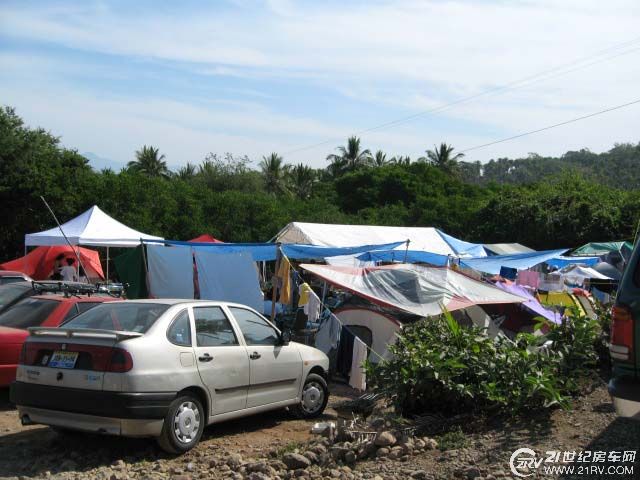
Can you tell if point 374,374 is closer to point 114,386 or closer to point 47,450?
point 114,386

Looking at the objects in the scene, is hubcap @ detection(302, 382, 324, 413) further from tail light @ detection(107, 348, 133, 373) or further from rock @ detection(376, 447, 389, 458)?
tail light @ detection(107, 348, 133, 373)

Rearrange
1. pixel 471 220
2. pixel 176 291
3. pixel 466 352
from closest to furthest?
pixel 466 352 < pixel 176 291 < pixel 471 220

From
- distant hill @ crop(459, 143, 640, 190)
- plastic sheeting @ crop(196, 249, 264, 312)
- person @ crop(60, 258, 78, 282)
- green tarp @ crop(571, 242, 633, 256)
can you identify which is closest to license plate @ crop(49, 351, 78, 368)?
plastic sheeting @ crop(196, 249, 264, 312)

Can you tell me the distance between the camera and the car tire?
8.33m

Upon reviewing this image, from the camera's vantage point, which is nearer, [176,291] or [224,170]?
[176,291]

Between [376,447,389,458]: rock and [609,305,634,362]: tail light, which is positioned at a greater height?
[609,305,634,362]: tail light

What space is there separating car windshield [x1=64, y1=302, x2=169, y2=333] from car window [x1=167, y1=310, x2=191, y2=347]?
17 centimetres

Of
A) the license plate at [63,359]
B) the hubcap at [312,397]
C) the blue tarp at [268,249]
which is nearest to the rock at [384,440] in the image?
the hubcap at [312,397]

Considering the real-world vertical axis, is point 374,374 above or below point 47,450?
above

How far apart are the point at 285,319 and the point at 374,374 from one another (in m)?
7.12

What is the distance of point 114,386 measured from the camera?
6.09m

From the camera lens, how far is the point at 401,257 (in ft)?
63.4

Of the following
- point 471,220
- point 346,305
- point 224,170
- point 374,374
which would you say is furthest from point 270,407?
point 224,170

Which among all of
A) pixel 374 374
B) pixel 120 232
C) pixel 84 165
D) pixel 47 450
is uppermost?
pixel 84 165
